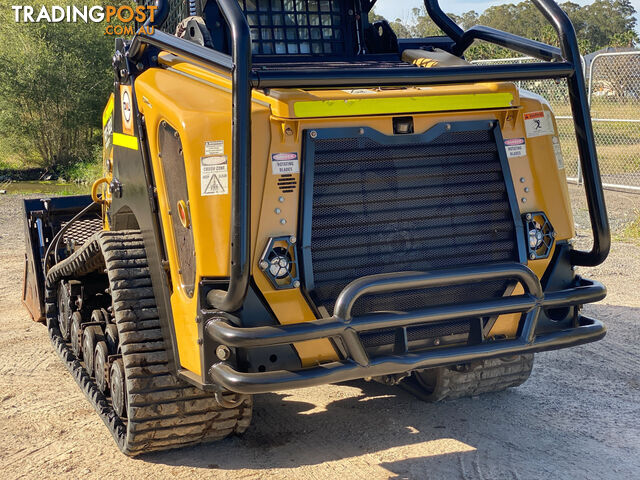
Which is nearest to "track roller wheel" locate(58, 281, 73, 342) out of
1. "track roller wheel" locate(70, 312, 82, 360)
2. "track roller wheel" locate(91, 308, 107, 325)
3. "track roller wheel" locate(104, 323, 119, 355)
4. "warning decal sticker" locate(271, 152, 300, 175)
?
"track roller wheel" locate(70, 312, 82, 360)

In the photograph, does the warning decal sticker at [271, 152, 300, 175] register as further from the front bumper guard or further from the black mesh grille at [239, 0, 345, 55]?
the black mesh grille at [239, 0, 345, 55]

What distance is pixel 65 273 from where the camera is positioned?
5.41 m

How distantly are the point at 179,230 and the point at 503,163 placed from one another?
1.59m

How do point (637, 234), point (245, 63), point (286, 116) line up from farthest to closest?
1. point (637, 234)
2. point (286, 116)
3. point (245, 63)

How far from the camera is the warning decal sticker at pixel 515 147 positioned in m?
4.01

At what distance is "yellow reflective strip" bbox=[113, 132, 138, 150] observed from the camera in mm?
4173

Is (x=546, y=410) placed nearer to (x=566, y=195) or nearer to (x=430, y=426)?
(x=430, y=426)

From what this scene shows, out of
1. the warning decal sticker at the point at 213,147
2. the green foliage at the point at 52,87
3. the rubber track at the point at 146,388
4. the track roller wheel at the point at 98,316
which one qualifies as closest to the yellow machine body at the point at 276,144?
the warning decal sticker at the point at 213,147

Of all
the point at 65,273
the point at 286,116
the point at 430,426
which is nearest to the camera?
the point at 286,116

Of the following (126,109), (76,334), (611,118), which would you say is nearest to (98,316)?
(76,334)

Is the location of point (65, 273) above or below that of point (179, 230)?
below

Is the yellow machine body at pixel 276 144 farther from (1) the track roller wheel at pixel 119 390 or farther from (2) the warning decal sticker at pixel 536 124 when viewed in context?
(1) the track roller wheel at pixel 119 390

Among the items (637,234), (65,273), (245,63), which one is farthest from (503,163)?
(637,234)

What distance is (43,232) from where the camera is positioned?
261 inches
